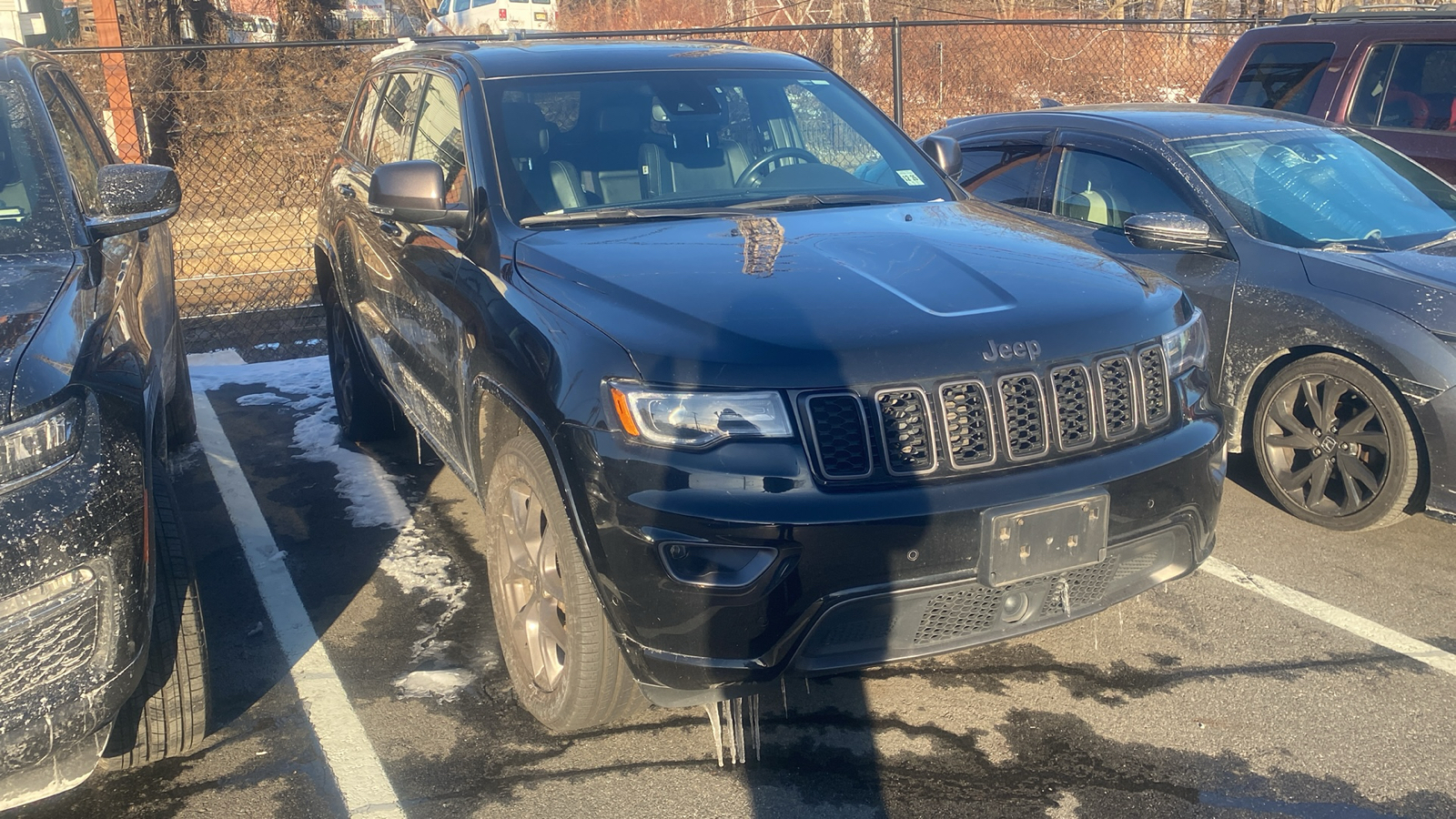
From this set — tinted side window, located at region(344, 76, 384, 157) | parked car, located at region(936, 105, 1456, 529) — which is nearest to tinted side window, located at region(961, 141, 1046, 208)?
parked car, located at region(936, 105, 1456, 529)

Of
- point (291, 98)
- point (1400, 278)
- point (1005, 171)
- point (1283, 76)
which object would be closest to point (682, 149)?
point (1005, 171)

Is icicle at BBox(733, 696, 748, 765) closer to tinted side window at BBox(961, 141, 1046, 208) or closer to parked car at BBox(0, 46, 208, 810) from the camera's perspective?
parked car at BBox(0, 46, 208, 810)

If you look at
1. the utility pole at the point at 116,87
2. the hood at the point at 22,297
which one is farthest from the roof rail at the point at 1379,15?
the utility pole at the point at 116,87

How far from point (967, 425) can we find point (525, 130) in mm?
1897

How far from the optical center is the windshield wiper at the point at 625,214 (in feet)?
12.3

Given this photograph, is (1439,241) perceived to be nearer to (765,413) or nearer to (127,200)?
(765,413)

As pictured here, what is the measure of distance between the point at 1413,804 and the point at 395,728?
263cm

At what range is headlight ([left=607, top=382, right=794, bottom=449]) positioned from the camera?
2.77 meters

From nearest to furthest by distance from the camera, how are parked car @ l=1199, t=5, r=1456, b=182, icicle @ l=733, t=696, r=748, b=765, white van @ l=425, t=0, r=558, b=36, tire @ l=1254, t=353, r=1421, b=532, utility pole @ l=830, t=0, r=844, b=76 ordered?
icicle @ l=733, t=696, r=748, b=765 → tire @ l=1254, t=353, r=1421, b=532 → parked car @ l=1199, t=5, r=1456, b=182 → utility pole @ l=830, t=0, r=844, b=76 → white van @ l=425, t=0, r=558, b=36

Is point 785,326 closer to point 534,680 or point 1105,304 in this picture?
point 1105,304

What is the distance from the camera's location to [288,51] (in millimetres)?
15438

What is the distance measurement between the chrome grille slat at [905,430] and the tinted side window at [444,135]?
1823 mm

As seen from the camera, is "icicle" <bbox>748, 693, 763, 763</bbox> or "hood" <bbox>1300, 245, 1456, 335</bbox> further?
"hood" <bbox>1300, 245, 1456, 335</bbox>

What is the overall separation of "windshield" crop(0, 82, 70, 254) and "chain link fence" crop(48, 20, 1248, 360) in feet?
14.7
